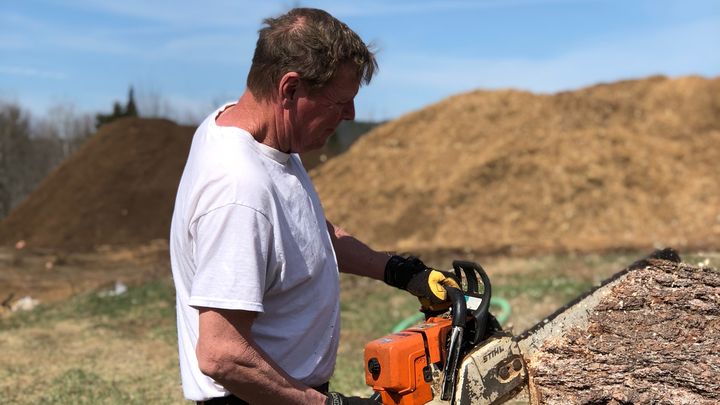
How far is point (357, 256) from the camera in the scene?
336 cm

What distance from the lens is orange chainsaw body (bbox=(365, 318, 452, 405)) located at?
2709mm

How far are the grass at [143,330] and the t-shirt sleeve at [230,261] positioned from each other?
400cm

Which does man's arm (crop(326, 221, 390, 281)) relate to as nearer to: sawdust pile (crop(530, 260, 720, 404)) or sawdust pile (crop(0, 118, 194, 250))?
sawdust pile (crop(530, 260, 720, 404))

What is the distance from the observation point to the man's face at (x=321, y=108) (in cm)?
251

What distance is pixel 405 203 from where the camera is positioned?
19234 mm

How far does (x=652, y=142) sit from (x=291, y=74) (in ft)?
64.5

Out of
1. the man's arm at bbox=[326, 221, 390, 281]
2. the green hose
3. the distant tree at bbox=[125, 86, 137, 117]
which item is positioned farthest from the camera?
the distant tree at bbox=[125, 86, 137, 117]

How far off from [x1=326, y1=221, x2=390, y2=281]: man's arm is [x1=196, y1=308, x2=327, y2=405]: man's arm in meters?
1.04

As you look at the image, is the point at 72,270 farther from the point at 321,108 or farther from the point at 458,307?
the point at 321,108

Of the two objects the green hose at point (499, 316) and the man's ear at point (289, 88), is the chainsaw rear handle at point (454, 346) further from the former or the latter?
the green hose at point (499, 316)

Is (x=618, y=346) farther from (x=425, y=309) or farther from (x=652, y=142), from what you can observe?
(x=652, y=142)

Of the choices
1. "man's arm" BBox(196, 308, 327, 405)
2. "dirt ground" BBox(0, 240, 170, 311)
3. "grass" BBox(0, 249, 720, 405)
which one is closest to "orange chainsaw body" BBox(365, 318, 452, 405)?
"man's arm" BBox(196, 308, 327, 405)

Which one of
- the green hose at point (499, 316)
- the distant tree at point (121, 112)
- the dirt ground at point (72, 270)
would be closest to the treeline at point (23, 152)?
the distant tree at point (121, 112)

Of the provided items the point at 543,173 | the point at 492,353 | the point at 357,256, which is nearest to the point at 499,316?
the point at 357,256
